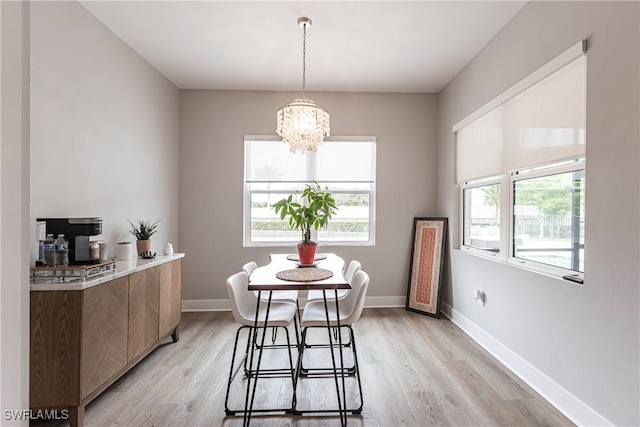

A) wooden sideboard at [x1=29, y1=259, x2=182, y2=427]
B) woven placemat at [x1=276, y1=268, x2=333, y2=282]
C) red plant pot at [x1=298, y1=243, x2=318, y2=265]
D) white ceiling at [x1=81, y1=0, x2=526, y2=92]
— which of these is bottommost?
wooden sideboard at [x1=29, y1=259, x2=182, y2=427]

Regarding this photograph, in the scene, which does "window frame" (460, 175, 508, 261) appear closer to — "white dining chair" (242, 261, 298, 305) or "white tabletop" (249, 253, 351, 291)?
"white tabletop" (249, 253, 351, 291)

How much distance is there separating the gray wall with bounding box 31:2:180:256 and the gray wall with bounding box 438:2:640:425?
Result: 3302 millimetres

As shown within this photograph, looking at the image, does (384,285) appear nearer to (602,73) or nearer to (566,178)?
(566,178)

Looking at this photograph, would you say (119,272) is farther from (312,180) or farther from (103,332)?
(312,180)

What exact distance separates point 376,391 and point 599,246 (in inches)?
64.0

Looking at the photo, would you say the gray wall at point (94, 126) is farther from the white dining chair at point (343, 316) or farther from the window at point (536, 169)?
the window at point (536, 169)

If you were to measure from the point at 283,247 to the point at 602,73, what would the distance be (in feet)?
11.2

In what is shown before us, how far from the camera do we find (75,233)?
2.14 metres

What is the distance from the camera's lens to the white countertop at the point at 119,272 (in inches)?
72.6

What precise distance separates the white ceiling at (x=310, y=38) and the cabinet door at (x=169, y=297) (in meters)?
2.04

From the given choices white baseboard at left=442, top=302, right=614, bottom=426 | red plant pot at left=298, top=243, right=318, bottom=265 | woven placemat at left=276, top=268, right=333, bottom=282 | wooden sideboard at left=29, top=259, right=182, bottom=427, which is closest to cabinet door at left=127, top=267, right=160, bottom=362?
wooden sideboard at left=29, top=259, right=182, bottom=427

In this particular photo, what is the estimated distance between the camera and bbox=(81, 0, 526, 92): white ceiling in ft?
8.53

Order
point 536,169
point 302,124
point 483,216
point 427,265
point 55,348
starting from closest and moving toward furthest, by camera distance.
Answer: point 55,348 → point 536,169 → point 302,124 → point 483,216 → point 427,265

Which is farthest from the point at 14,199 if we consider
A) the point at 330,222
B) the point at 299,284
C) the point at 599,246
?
the point at 330,222
